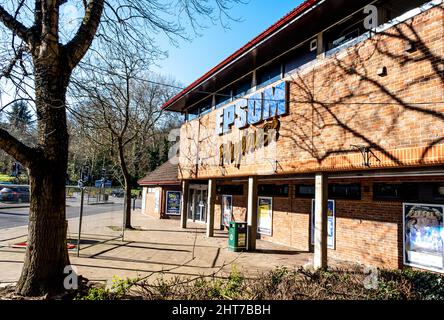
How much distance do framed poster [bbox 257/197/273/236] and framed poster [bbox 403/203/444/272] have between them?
6.07 m

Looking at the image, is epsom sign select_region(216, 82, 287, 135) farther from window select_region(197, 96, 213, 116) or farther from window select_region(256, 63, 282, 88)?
window select_region(197, 96, 213, 116)

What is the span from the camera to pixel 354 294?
169 inches

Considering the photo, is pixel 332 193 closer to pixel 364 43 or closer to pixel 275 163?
pixel 275 163

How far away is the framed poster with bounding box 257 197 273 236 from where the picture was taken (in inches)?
546

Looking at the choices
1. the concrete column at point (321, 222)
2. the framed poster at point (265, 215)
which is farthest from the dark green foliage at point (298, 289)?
the framed poster at point (265, 215)

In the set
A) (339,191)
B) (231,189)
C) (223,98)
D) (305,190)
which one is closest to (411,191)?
(339,191)

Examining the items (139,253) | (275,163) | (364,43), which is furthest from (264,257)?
(364,43)

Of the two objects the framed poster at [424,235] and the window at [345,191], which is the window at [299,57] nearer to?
the window at [345,191]

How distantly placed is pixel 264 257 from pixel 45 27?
847cm

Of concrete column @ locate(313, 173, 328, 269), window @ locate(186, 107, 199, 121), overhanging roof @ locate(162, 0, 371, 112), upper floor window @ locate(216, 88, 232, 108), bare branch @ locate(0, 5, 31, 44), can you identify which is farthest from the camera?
window @ locate(186, 107, 199, 121)

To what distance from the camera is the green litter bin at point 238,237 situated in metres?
11.3

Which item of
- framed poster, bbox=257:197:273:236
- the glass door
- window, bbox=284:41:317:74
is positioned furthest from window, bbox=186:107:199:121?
window, bbox=284:41:317:74

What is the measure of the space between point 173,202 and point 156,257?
44.7 ft
